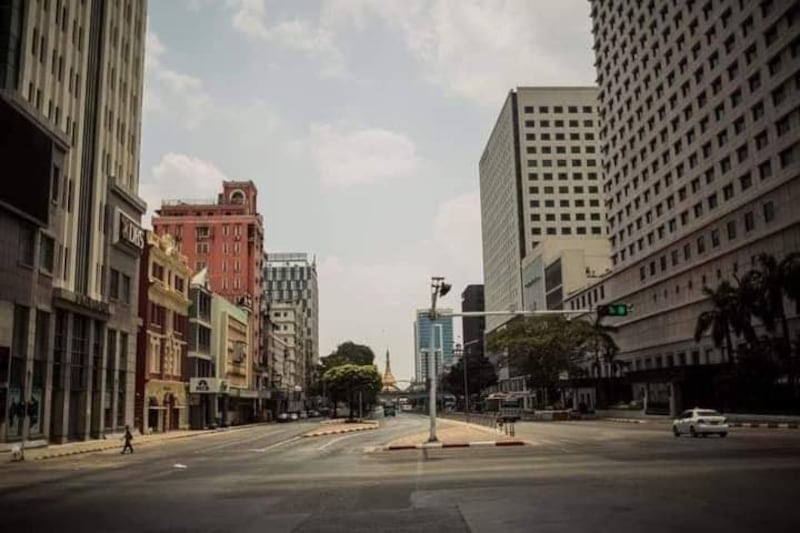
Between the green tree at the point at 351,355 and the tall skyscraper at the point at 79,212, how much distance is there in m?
87.5

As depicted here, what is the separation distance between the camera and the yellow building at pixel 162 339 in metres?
66.9

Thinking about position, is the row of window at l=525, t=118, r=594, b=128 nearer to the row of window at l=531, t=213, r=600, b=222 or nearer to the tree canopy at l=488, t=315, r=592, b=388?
the row of window at l=531, t=213, r=600, b=222

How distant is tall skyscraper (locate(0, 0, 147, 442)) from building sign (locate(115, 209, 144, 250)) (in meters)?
0.11

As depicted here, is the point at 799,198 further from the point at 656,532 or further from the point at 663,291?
the point at 656,532

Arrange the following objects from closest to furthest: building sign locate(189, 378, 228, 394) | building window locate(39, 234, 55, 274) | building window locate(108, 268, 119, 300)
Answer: building window locate(39, 234, 55, 274), building window locate(108, 268, 119, 300), building sign locate(189, 378, 228, 394)

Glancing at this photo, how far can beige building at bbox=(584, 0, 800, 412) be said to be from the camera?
2672 inches

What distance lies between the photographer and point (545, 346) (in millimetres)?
90125

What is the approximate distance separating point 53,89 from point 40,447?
947 inches

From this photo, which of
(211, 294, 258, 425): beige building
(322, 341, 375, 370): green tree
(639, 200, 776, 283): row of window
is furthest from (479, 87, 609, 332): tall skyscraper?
(211, 294, 258, 425): beige building

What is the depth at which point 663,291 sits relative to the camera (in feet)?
304

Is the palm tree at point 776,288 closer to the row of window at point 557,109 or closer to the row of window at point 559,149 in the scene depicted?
the row of window at point 559,149

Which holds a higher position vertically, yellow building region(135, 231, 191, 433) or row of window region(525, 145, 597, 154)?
row of window region(525, 145, 597, 154)

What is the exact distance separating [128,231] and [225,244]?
57279mm

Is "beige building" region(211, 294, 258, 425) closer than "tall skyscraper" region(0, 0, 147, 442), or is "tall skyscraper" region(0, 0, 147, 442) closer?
"tall skyscraper" region(0, 0, 147, 442)
